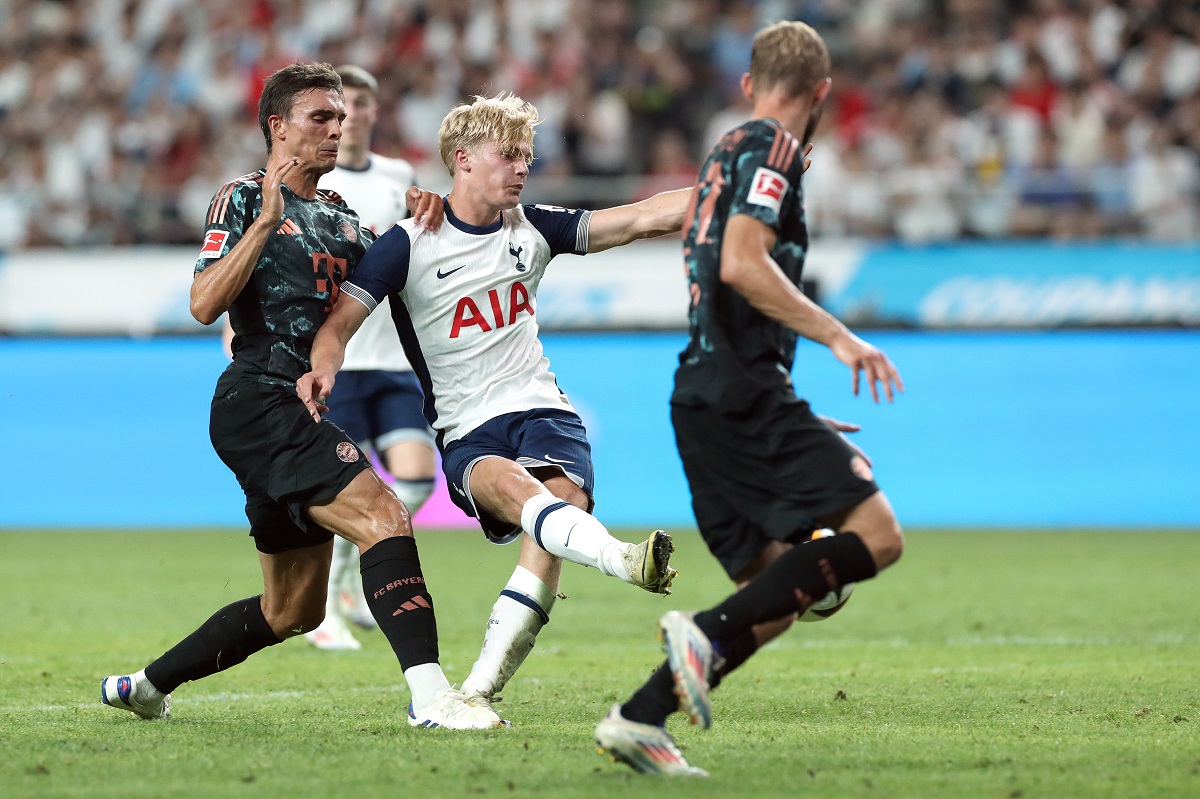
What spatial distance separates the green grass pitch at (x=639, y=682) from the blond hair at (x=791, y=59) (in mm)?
1996

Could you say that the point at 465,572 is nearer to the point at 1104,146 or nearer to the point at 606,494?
the point at 606,494

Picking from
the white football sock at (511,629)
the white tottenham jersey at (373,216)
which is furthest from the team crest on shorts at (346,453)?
the white tottenham jersey at (373,216)

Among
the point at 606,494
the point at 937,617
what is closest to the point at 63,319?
the point at 606,494

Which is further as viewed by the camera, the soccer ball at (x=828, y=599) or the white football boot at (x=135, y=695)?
the white football boot at (x=135, y=695)

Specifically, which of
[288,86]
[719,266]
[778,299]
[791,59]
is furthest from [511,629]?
[791,59]

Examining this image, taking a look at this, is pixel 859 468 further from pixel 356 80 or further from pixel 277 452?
pixel 356 80

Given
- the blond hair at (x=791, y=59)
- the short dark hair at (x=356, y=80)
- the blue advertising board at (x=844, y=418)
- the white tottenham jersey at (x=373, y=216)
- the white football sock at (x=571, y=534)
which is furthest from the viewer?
the blue advertising board at (x=844, y=418)

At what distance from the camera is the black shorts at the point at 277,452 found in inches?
208

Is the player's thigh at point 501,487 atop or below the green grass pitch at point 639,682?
atop

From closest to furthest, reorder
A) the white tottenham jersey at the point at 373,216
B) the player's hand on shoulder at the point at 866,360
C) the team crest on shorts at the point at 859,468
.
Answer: the player's hand on shoulder at the point at 866,360 < the team crest on shorts at the point at 859,468 < the white tottenham jersey at the point at 373,216

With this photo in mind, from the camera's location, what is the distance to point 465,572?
438 inches

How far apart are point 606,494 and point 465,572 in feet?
8.26

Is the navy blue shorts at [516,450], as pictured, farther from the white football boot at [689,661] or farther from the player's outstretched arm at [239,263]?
the white football boot at [689,661]

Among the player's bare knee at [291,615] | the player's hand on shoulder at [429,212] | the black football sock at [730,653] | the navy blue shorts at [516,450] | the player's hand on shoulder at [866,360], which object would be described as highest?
the player's hand on shoulder at [429,212]
